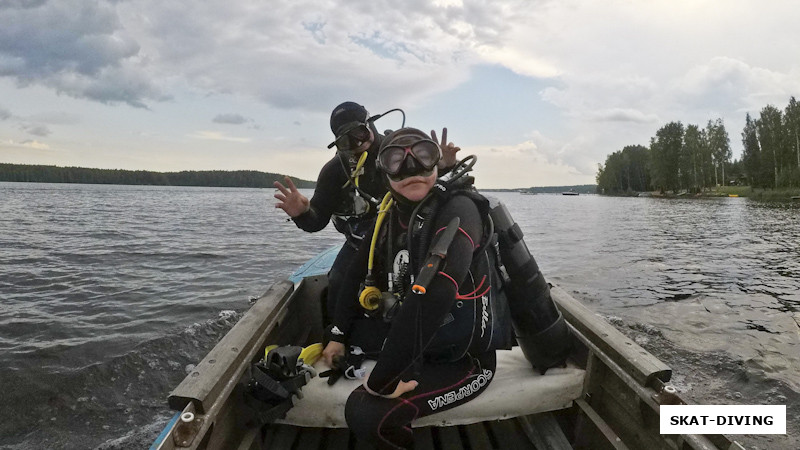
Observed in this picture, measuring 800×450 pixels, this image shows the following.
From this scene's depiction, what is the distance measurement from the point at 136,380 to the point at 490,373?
576 cm

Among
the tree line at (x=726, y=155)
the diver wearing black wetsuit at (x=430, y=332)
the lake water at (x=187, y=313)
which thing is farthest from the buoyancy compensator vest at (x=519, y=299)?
the tree line at (x=726, y=155)

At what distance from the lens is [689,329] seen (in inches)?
351

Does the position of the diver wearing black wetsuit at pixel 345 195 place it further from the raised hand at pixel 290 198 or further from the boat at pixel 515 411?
the boat at pixel 515 411

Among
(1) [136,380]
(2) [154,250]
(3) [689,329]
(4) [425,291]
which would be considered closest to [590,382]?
(4) [425,291]

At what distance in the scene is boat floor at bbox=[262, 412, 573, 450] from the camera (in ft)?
11.0

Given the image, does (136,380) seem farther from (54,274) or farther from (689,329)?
(689,329)

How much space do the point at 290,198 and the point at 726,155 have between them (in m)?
89.8

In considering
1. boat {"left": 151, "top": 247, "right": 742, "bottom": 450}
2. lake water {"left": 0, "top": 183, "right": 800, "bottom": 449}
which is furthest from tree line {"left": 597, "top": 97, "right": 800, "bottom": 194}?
boat {"left": 151, "top": 247, "right": 742, "bottom": 450}

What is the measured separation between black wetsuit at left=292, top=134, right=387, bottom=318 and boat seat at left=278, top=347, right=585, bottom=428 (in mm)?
1373

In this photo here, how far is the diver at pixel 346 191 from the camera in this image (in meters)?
4.30

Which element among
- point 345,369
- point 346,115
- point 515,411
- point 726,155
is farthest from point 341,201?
point 726,155

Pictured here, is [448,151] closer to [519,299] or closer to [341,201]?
[519,299]

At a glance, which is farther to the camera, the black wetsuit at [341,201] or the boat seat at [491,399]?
the black wetsuit at [341,201]

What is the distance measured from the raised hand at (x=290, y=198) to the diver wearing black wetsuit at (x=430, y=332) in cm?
112
